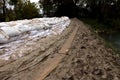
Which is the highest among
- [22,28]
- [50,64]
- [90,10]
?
[22,28]

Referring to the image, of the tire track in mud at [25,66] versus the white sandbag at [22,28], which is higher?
the white sandbag at [22,28]

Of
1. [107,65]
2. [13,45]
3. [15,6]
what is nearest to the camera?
[107,65]

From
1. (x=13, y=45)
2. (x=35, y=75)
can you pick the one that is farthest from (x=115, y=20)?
(x=35, y=75)

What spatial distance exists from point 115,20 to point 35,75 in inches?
795

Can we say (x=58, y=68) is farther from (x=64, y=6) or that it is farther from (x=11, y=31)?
(x=64, y=6)

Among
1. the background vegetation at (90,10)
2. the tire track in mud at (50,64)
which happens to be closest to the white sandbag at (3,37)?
the tire track in mud at (50,64)

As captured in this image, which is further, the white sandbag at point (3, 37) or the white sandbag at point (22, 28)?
the white sandbag at point (22, 28)

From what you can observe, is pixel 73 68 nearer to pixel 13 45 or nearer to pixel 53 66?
pixel 53 66

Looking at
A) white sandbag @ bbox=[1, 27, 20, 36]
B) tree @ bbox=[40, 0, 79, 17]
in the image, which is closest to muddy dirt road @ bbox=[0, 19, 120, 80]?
white sandbag @ bbox=[1, 27, 20, 36]

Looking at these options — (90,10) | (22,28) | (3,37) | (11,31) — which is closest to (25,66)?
(3,37)

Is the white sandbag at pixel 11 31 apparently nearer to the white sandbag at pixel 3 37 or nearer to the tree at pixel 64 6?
the white sandbag at pixel 3 37

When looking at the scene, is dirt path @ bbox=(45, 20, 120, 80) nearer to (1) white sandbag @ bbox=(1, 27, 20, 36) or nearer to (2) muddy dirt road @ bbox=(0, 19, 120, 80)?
(2) muddy dirt road @ bbox=(0, 19, 120, 80)

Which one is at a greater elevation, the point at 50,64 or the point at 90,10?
the point at 50,64

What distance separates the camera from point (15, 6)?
16500 millimetres
